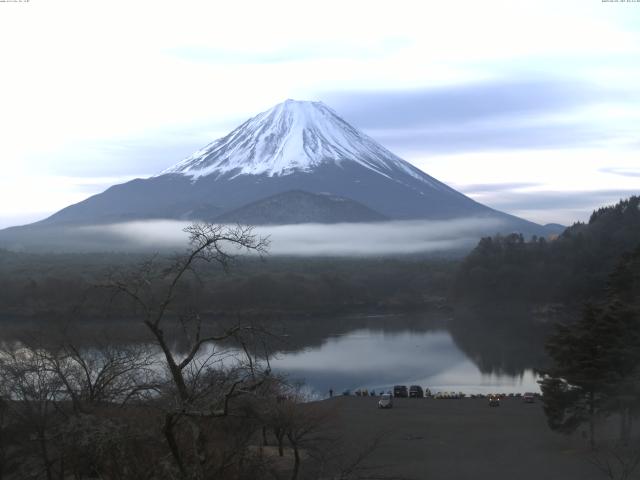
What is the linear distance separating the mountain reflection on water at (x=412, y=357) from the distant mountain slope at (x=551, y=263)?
9425 mm

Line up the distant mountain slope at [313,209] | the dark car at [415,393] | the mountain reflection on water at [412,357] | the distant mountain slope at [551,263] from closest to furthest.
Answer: the dark car at [415,393], the mountain reflection on water at [412,357], the distant mountain slope at [551,263], the distant mountain slope at [313,209]

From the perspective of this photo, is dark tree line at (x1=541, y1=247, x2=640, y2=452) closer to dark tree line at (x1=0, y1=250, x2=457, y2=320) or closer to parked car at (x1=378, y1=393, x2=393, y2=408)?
parked car at (x1=378, y1=393, x2=393, y2=408)

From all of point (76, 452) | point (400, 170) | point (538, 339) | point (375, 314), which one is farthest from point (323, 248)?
point (76, 452)

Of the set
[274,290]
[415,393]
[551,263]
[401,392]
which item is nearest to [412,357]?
[401,392]

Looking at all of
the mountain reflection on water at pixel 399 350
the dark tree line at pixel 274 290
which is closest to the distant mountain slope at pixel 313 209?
the dark tree line at pixel 274 290

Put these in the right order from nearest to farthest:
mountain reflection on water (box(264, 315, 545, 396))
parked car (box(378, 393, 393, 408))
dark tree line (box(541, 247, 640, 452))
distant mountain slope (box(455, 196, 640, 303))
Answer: dark tree line (box(541, 247, 640, 452)), parked car (box(378, 393, 393, 408)), mountain reflection on water (box(264, 315, 545, 396)), distant mountain slope (box(455, 196, 640, 303))

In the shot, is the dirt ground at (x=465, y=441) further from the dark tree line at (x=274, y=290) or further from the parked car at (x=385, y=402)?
the dark tree line at (x=274, y=290)

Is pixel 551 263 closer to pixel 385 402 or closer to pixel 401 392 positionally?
pixel 401 392

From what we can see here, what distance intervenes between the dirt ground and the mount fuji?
310 ft

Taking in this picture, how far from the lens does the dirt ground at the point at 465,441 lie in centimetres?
967

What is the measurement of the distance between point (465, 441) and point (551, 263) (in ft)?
116

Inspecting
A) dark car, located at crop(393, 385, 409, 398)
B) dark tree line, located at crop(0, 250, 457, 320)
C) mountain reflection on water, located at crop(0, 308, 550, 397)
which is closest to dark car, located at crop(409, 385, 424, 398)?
dark car, located at crop(393, 385, 409, 398)

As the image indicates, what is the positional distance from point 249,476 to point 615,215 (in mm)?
49491

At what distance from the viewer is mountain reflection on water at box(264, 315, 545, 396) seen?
786 inches
